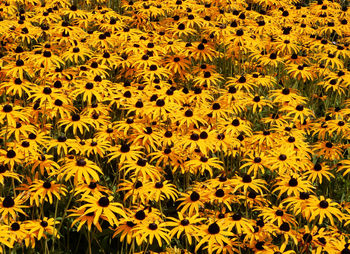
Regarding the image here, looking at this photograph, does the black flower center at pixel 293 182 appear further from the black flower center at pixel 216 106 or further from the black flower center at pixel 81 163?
the black flower center at pixel 81 163

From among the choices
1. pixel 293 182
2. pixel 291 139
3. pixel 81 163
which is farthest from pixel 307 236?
pixel 81 163

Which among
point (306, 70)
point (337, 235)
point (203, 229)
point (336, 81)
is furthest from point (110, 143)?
point (336, 81)

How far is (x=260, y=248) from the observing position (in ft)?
12.3

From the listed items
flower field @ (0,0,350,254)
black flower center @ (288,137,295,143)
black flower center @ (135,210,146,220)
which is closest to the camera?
black flower center @ (135,210,146,220)

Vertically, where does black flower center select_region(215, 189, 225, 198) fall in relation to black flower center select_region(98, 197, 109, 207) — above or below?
below

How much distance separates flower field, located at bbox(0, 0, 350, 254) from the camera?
3832mm

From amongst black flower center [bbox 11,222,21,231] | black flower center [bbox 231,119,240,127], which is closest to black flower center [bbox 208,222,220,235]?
black flower center [bbox 11,222,21,231]

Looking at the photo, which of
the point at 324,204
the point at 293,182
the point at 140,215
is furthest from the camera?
the point at 293,182

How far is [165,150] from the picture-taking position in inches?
183

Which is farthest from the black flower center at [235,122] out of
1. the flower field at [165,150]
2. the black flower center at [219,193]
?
the black flower center at [219,193]

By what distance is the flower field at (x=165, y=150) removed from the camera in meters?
3.83

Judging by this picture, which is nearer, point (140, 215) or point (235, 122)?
point (140, 215)

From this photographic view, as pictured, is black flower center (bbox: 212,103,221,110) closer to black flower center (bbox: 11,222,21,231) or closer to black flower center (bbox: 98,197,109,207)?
black flower center (bbox: 98,197,109,207)

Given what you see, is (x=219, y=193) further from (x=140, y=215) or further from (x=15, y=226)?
(x=15, y=226)
